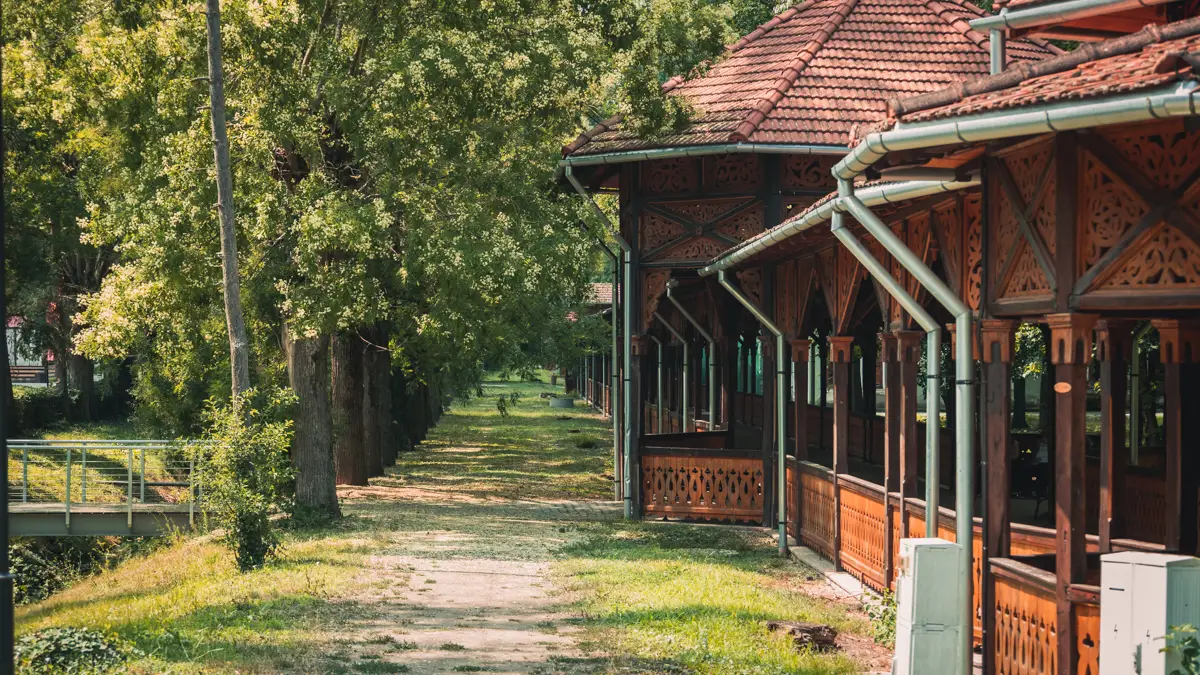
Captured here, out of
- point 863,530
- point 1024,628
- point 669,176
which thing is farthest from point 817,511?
point 1024,628

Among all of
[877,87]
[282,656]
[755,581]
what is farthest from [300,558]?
[877,87]

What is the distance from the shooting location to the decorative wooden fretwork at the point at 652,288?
21.0m

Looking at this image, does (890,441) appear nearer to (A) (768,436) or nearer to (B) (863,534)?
(B) (863,534)

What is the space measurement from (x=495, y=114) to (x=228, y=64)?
3885mm

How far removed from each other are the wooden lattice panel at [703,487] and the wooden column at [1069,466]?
12.8 metres

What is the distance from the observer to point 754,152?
63.8ft

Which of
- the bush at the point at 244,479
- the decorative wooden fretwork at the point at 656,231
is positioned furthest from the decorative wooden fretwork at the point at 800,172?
Result: the bush at the point at 244,479

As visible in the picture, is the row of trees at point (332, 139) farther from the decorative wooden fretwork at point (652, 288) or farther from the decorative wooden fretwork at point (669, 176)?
the decorative wooden fretwork at point (652, 288)

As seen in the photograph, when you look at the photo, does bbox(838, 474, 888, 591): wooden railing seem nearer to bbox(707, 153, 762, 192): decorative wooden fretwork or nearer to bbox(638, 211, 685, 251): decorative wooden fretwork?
bbox(707, 153, 762, 192): decorative wooden fretwork

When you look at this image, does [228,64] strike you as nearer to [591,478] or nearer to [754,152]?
[754,152]

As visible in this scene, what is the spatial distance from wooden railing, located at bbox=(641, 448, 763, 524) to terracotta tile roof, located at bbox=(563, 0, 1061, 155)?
4.64 meters

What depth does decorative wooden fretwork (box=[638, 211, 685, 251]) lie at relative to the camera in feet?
68.0

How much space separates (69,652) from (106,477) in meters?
18.9

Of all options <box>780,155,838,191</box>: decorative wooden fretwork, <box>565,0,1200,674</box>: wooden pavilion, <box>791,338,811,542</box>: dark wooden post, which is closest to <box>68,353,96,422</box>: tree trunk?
<box>565,0,1200,674</box>: wooden pavilion
